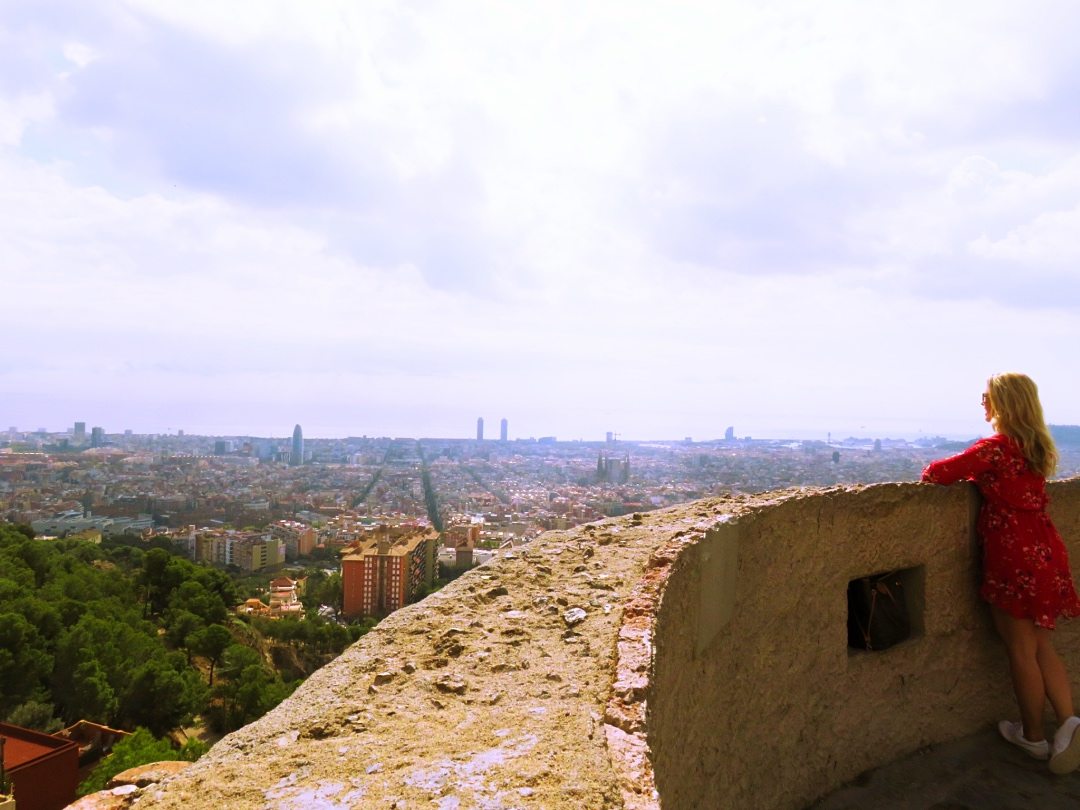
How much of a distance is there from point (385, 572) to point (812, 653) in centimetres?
2362

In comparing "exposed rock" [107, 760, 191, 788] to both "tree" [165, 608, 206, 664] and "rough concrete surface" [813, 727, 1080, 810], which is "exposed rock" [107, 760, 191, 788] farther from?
"tree" [165, 608, 206, 664]

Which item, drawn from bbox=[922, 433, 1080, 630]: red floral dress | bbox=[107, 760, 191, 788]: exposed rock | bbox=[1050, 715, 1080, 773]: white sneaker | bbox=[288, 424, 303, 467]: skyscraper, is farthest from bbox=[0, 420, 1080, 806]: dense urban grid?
bbox=[288, 424, 303, 467]: skyscraper

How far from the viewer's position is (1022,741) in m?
3.79

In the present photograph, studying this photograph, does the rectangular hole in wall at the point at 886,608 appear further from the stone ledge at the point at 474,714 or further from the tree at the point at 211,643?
the tree at the point at 211,643

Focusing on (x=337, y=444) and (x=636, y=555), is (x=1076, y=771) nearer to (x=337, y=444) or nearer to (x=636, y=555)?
(x=636, y=555)

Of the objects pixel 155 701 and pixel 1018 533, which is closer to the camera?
pixel 1018 533

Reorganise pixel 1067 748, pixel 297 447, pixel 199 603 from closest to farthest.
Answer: pixel 1067 748
pixel 199 603
pixel 297 447

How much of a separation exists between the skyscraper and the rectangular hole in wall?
83618 mm

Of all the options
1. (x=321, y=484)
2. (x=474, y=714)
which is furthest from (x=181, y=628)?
(x=321, y=484)

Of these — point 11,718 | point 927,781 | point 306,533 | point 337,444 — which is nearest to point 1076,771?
point 927,781

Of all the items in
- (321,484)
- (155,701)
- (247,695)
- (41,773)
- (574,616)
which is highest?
(574,616)

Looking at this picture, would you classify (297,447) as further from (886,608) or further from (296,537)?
(886,608)

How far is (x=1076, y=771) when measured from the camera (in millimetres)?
3637

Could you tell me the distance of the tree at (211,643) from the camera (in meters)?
25.5
